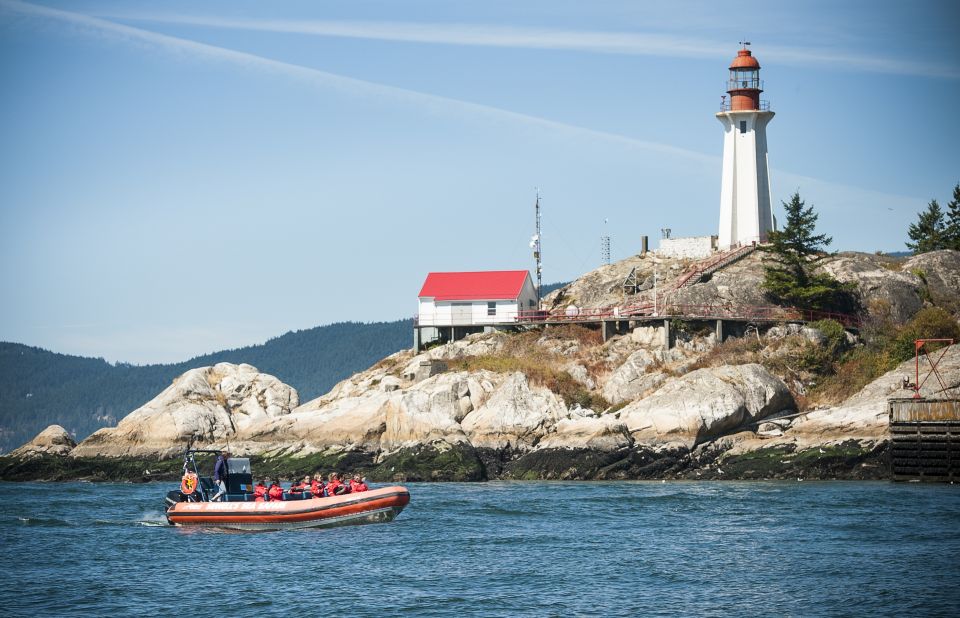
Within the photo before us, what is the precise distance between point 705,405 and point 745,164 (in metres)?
23.6

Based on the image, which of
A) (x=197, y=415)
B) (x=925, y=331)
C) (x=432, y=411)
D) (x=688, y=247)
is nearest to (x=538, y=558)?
(x=432, y=411)

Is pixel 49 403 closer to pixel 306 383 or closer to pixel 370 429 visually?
pixel 306 383

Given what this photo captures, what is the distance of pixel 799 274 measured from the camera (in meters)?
64.9

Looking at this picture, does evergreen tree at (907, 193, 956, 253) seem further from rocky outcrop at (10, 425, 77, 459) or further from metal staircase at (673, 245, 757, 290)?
rocky outcrop at (10, 425, 77, 459)

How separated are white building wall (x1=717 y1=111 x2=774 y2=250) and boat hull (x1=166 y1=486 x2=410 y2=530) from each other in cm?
3808

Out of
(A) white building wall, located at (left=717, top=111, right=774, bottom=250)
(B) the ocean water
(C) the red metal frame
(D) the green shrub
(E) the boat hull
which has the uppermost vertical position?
(A) white building wall, located at (left=717, top=111, right=774, bottom=250)

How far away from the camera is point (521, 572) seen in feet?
108

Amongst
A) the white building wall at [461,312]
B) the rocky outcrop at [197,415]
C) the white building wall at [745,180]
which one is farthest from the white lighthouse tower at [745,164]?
the rocky outcrop at [197,415]

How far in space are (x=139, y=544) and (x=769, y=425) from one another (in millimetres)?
29470

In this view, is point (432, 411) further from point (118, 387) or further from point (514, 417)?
point (118, 387)

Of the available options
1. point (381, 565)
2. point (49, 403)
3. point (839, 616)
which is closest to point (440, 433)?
point (381, 565)

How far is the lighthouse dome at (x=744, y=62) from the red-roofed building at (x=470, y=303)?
59.6 feet

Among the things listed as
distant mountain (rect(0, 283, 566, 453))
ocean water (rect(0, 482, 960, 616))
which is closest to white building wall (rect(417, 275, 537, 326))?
ocean water (rect(0, 482, 960, 616))

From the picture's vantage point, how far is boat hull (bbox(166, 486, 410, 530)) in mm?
41250
